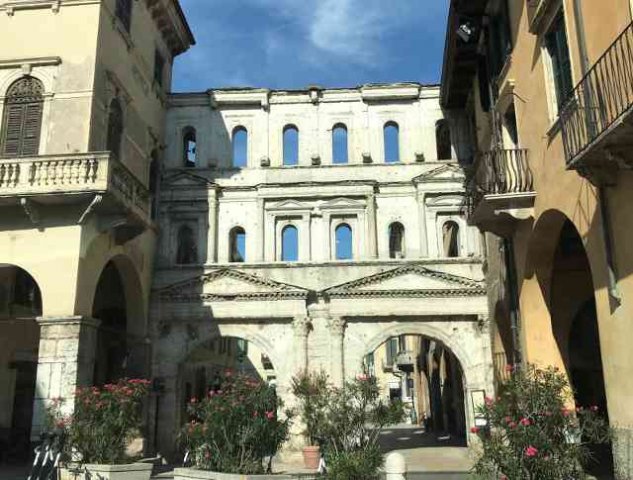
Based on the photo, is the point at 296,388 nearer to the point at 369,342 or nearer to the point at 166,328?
the point at 369,342

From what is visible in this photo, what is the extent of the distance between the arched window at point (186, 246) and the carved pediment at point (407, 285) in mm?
5761

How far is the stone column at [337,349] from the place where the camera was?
23.1m

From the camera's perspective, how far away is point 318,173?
25.6 metres

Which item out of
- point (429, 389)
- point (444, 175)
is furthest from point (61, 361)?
point (429, 389)

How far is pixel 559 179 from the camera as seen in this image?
11875 millimetres

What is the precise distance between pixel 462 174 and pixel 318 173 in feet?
18.5

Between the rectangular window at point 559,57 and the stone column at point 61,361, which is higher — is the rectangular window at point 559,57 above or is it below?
above

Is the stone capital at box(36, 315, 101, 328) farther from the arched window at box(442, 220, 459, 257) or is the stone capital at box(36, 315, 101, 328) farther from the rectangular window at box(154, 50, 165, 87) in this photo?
the arched window at box(442, 220, 459, 257)

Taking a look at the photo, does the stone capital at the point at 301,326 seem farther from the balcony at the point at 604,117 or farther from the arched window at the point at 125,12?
the balcony at the point at 604,117

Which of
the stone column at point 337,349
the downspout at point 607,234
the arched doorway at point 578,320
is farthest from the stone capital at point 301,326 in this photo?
the downspout at point 607,234

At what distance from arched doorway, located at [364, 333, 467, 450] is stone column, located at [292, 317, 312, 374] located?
2.29 meters

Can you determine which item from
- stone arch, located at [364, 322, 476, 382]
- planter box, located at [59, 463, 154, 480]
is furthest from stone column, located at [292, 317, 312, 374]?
planter box, located at [59, 463, 154, 480]

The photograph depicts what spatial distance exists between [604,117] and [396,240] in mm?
20955

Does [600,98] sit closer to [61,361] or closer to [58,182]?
[58,182]
